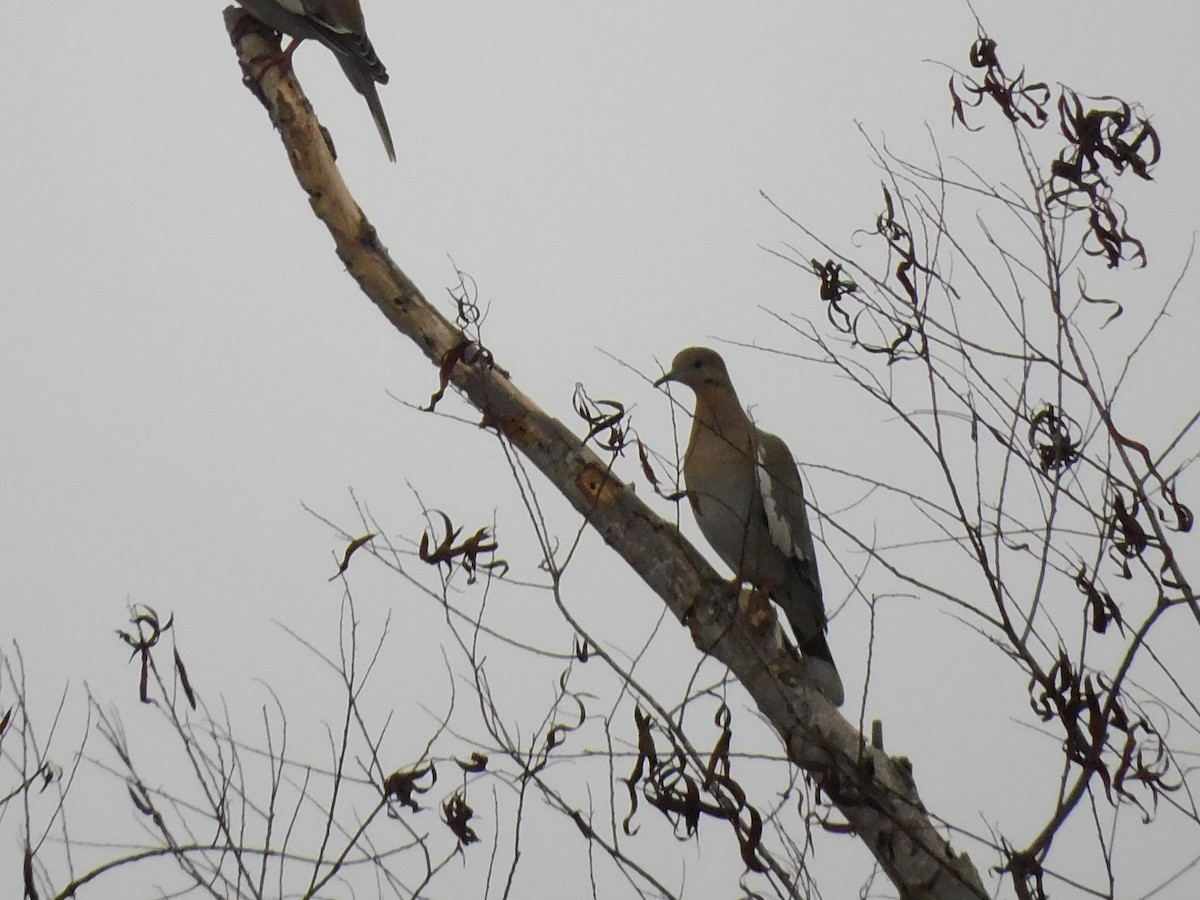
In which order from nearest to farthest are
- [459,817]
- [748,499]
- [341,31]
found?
[459,817] → [748,499] → [341,31]

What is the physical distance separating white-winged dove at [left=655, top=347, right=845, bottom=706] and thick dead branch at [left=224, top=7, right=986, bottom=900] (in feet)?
2.63

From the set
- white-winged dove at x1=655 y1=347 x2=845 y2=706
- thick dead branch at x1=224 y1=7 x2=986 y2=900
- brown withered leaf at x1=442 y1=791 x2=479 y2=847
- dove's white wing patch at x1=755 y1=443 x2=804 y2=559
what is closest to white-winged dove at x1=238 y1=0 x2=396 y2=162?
thick dead branch at x1=224 y1=7 x2=986 y2=900

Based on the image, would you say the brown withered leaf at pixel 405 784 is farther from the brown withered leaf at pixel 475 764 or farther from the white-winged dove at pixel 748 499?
the white-winged dove at pixel 748 499

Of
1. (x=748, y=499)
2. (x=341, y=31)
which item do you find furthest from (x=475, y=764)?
(x=341, y=31)

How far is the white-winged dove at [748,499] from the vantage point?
13.6 ft

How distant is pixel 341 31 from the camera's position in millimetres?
4375

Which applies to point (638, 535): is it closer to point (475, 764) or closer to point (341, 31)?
point (475, 764)

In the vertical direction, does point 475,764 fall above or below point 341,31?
below

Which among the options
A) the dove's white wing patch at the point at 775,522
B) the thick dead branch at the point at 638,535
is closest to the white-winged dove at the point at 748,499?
the dove's white wing patch at the point at 775,522

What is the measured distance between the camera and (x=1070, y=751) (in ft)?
7.24

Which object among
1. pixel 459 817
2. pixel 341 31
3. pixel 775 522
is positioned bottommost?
pixel 459 817

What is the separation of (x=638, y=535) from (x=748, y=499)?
3.14ft

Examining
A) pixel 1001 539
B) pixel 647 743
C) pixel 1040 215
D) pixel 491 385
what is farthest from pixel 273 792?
pixel 1040 215

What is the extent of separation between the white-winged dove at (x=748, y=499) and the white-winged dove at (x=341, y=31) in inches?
51.9
